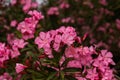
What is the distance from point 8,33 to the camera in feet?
17.2

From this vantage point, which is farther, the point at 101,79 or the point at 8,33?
the point at 8,33

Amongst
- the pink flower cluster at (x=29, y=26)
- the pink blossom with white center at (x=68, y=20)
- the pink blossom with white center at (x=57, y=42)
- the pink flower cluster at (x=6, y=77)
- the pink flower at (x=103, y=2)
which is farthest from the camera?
the pink flower at (x=103, y=2)

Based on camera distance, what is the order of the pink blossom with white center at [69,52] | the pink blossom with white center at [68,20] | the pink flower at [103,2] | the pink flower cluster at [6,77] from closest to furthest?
1. the pink blossom with white center at [69,52]
2. the pink flower cluster at [6,77]
3. the pink blossom with white center at [68,20]
4. the pink flower at [103,2]

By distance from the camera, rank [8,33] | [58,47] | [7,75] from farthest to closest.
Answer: [8,33]
[7,75]
[58,47]

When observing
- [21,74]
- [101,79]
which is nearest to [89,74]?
[101,79]

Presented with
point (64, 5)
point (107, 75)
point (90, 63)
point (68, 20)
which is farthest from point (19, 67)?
point (64, 5)

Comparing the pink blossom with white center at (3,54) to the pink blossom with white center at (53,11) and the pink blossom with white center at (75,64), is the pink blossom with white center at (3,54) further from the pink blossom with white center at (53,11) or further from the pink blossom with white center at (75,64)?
the pink blossom with white center at (53,11)

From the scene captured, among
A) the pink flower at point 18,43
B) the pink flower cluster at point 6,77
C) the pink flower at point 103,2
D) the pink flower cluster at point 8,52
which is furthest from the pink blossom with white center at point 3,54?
the pink flower at point 103,2

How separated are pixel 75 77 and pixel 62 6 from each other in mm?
2866

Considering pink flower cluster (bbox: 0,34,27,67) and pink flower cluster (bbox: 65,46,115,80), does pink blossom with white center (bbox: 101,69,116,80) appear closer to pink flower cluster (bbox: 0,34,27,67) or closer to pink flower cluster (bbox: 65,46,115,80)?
pink flower cluster (bbox: 65,46,115,80)

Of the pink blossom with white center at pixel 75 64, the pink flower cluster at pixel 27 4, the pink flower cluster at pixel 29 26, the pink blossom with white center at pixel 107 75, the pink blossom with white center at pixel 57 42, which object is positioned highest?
the pink flower cluster at pixel 27 4

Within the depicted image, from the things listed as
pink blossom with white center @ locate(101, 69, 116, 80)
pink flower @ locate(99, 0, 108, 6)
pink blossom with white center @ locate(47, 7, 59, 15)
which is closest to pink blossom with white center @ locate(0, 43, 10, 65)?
pink blossom with white center @ locate(101, 69, 116, 80)

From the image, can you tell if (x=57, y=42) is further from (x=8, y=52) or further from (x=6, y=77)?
(x=6, y=77)

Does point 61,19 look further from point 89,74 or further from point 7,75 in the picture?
point 89,74
